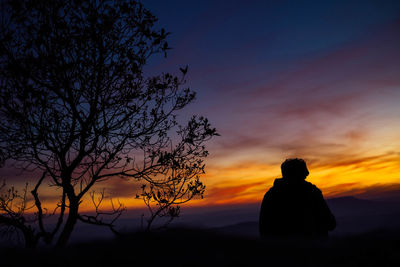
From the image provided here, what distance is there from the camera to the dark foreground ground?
5.39 metres

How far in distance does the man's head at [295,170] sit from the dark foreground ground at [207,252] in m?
3.78

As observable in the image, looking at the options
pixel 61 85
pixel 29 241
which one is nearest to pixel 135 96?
pixel 61 85

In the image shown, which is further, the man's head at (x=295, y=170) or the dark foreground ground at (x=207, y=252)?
the man's head at (x=295, y=170)

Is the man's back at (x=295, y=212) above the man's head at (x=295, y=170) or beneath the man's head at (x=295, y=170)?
beneath

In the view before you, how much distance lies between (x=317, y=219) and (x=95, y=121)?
9134 mm

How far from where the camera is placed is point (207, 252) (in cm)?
598

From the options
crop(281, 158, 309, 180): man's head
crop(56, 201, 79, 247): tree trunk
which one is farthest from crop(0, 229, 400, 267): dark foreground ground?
crop(56, 201, 79, 247): tree trunk

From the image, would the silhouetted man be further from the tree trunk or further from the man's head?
the tree trunk

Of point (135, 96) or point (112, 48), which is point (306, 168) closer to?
point (135, 96)

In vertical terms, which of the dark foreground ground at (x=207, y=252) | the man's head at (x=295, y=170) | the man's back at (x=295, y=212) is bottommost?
the dark foreground ground at (x=207, y=252)

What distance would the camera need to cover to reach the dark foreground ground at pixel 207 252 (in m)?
5.39

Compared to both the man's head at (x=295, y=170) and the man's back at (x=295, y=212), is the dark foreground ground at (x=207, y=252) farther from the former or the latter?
the man's head at (x=295, y=170)

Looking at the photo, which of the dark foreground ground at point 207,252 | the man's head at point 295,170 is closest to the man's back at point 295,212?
the man's head at point 295,170

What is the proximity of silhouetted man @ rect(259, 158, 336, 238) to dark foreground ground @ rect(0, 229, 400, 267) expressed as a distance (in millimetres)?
3035
